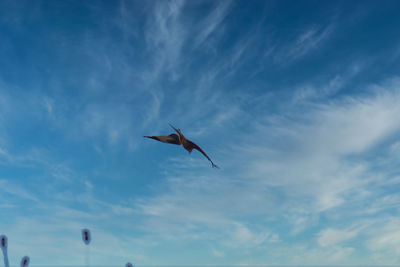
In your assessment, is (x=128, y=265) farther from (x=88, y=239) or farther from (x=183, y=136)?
(x=183, y=136)

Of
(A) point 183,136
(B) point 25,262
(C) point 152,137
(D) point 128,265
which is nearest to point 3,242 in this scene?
(B) point 25,262

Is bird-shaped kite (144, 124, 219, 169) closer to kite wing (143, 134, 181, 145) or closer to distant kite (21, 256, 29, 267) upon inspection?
kite wing (143, 134, 181, 145)

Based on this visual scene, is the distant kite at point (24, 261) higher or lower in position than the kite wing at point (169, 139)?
lower

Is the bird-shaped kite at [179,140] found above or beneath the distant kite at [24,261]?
above

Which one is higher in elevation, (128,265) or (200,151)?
(200,151)

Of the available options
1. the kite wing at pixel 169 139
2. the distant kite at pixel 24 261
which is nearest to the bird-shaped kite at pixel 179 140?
the kite wing at pixel 169 139

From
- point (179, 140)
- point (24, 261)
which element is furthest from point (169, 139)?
point (24, 261)

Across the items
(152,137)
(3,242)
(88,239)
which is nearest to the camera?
(88,239)

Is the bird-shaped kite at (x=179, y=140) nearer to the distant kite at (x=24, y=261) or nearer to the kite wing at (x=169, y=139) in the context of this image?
the kite wing at (x=169, y=139)

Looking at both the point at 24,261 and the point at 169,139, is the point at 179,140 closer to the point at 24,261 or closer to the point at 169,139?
the point at 169,139

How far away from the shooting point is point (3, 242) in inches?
1411

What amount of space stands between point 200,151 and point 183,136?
247 centimetres

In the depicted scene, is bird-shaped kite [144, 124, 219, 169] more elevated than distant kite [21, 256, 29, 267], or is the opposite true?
bird-shaped kite [144, 124, 219, 169]

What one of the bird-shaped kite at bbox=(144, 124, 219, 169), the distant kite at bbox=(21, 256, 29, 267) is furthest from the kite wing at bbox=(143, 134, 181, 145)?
the distant kite at bbox=(21, 256, 29, 267)
